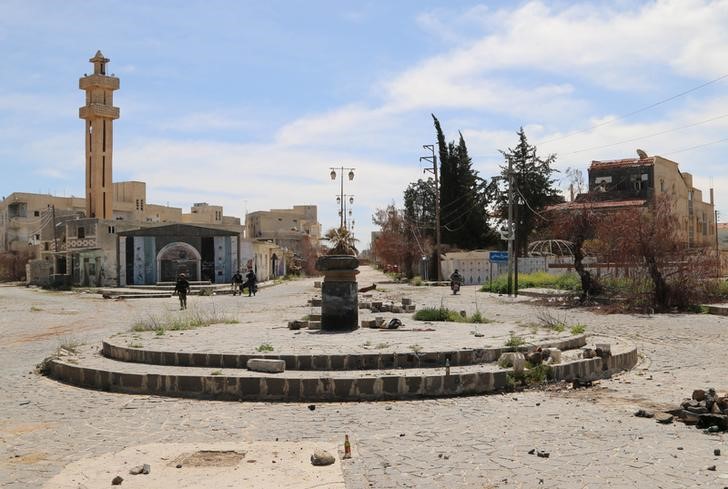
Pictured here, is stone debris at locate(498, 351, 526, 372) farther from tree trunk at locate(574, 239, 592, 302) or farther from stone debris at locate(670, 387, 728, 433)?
tree trunk at locate(574, 239, 592, 302)

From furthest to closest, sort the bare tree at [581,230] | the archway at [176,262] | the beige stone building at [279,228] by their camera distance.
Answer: the beige stone building at [279,228] < the archway at [176,262] < the bare tree at [581,230]

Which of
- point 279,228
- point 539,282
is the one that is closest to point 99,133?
point 539,282

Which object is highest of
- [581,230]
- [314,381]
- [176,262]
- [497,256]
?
[581,230]

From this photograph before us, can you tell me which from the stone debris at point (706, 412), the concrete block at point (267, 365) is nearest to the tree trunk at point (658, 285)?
the stone debris at point (706, 412)

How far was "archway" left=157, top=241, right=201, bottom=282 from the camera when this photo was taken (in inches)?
1870

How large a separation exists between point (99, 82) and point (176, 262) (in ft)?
74.6

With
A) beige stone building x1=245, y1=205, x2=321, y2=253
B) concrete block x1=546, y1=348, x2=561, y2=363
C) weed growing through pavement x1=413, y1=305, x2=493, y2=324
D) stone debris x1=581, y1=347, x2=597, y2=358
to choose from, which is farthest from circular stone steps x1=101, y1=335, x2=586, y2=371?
beige stone building x1=245, y1=205, x2=321, y2=253

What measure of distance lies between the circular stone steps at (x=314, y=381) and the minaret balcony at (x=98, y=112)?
55.7 metres

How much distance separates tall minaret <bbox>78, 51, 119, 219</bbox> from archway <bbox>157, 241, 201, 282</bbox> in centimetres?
1868

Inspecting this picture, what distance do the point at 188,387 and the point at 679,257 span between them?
19.4m

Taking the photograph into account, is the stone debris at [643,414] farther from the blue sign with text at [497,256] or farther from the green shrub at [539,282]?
the blue sign with text at [497,256]

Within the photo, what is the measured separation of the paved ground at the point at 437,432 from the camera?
5.49 metres

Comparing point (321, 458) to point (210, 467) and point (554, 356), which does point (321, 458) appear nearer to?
point (210, 467)

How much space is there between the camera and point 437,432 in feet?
22.8
